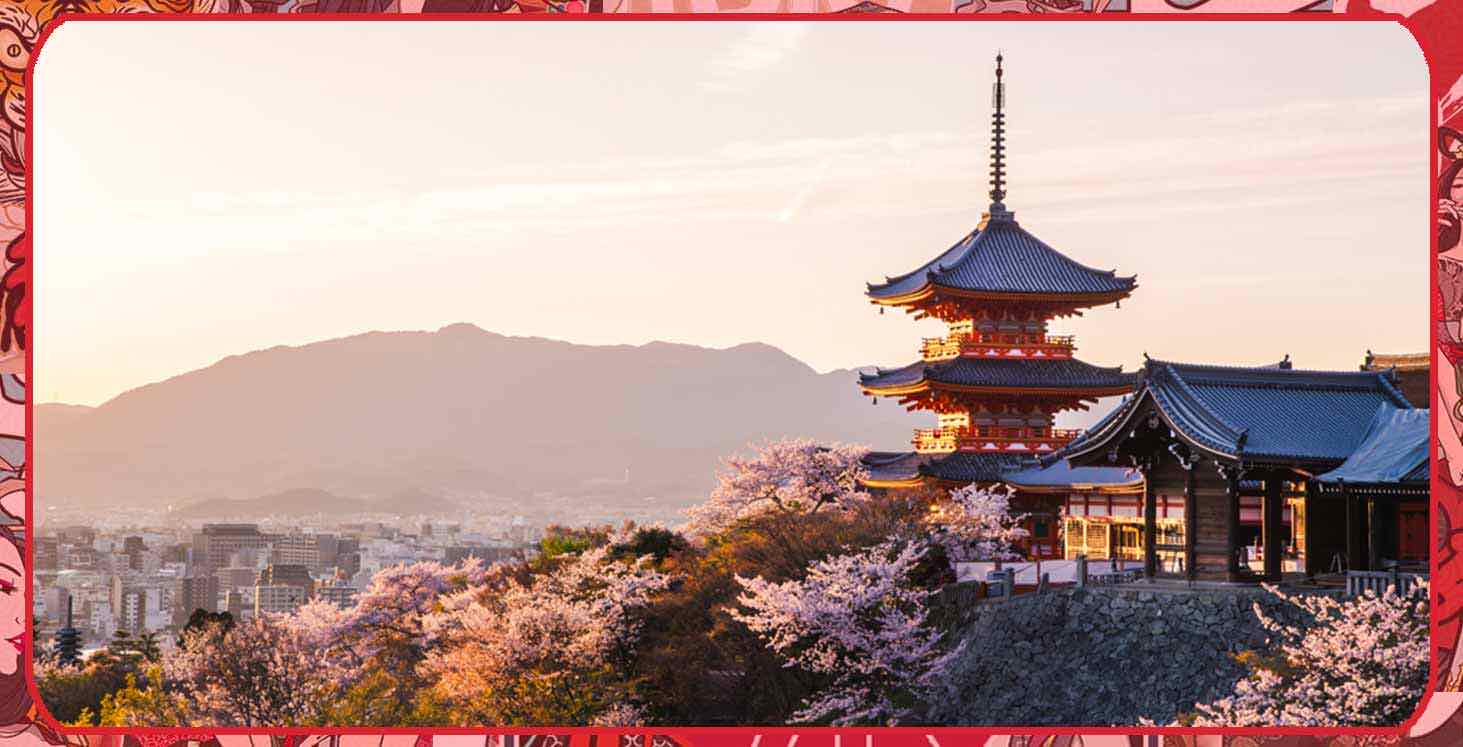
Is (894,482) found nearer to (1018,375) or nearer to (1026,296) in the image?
(1018,375)

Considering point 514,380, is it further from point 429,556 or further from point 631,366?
point 429,556

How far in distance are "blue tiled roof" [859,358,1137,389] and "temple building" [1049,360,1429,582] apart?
8.49 metres

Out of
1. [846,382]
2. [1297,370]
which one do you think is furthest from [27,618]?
[846,382]

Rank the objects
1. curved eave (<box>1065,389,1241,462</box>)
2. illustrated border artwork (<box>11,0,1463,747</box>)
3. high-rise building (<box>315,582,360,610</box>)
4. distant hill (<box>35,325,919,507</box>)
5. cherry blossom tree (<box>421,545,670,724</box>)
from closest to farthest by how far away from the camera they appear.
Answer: illustrated border artwork (<box>11,0,1463,747</box>) → curved eave (<box>1065,389,1241,462</box>) → cherry blossom tree (<box>421,545,670,724</box>) → distant hill (<box>35,325,919,507</box>) → high-rise building (<box>315,582,360,610</box>)

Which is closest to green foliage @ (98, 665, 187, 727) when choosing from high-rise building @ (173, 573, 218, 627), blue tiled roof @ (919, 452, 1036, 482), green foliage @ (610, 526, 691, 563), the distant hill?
high-rise building @ (173, 573, 218, 627)

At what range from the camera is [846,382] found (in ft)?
85.8

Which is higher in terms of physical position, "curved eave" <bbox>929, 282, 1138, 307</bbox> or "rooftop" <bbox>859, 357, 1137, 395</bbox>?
"curved eave" <bbox>929, 282, 1138, 307</bbox>

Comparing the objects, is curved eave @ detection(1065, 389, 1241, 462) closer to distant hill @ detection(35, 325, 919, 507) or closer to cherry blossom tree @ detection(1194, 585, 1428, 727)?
cherry blossom tree @ detection(1194, 585, 1428, 727)

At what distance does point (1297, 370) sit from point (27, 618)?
13595mm

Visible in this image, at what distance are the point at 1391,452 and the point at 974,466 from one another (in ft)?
36.7

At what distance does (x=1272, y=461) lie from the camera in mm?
16531

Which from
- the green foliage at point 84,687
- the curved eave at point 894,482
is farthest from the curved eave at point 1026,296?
the green foliage at point 84,687

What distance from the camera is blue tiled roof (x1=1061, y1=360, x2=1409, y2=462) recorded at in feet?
55.0

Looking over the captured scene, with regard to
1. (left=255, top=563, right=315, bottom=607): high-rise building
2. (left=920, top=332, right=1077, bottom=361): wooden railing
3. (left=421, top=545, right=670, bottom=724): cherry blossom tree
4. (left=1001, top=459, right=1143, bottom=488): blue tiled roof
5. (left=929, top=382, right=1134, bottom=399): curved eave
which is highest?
(left=920, top=332, right=1077, bottom=361): wooden railing
